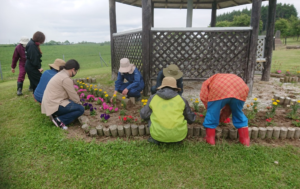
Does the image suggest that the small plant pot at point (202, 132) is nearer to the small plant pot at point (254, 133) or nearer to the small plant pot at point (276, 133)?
the small plant pot at point (254, 133)

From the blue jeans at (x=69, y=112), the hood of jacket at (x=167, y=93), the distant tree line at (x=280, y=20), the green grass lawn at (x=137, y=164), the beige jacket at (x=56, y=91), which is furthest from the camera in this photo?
the distant tree line at (x=280, y=20)

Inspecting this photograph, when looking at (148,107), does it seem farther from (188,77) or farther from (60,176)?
(188,77)

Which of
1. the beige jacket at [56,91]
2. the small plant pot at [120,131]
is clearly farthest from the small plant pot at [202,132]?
the beige jacket at [56,91]

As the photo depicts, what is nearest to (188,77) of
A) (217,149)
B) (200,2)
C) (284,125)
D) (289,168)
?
(284,125)

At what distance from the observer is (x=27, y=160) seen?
282 centimetres

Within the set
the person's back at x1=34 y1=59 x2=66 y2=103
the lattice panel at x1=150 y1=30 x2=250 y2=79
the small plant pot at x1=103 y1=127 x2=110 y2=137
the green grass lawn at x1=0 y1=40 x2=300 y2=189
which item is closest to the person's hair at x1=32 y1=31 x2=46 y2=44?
the person's back at x1=34 y1=59 x2=66 y2=103

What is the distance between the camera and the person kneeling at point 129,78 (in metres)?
4.77

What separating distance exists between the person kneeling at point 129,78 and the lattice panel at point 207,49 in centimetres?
88

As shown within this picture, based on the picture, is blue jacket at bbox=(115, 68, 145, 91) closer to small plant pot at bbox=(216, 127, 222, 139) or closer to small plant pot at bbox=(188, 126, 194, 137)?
small plant pot at bbox=(188, 126, 194, 137)

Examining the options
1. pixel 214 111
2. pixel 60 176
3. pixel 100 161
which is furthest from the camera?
pixel 214 111

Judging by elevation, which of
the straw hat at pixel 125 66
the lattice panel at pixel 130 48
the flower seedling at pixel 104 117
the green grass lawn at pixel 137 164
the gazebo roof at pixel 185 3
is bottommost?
the green grass lawn at pixel 137 164

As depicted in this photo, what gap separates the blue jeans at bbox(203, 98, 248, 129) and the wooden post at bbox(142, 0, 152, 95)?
2996mm

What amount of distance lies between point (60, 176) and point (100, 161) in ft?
1.73

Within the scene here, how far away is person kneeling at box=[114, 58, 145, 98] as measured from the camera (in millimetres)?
4770
